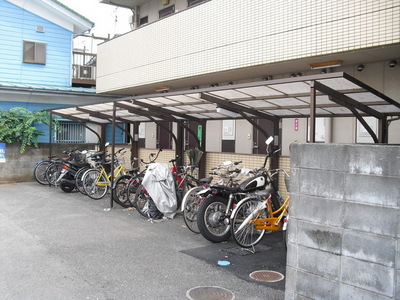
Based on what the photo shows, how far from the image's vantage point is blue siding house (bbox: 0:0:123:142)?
50.2 feet

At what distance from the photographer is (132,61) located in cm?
1191

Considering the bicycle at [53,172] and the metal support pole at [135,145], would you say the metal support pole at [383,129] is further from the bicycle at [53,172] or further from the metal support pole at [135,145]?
the bicycle at [53,172]

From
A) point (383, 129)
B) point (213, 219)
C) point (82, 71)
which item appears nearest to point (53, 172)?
point (82, 71)

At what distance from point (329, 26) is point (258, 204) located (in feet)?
11.4

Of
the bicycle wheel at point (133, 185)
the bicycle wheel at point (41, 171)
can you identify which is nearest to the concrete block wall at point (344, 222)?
the bicycle wheel at point (133, 185)

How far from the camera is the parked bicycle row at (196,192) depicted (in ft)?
20.6

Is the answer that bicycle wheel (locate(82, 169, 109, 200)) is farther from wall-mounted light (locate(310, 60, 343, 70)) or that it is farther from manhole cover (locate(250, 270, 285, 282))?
manhole cover (locate(250, 270, 285, 282))

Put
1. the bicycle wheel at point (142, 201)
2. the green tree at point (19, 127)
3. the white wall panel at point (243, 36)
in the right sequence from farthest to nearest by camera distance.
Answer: the green tree at point (19, 127)
the bicycle wheel at point (142, 201)
the white wall panel at point (243, 36)

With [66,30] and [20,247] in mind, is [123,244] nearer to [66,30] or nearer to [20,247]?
[20,247]

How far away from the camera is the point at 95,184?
10.4 meters

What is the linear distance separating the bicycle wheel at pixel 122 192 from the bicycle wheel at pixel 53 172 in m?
4.13

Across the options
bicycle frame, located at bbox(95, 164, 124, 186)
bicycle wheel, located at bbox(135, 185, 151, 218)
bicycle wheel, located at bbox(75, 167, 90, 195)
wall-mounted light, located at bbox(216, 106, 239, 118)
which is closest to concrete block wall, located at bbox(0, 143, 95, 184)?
bicycle wheel, located at bbox(75, 167, 90, 195)

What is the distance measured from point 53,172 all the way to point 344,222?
447 inches

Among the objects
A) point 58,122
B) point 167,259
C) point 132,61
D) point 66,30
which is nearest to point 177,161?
point 132,61
